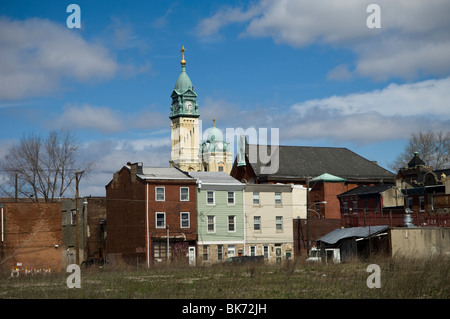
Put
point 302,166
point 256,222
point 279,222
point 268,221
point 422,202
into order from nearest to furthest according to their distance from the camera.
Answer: point 256,222 → point 268,221 → point 279,222 → point 422,202 → point 302,166

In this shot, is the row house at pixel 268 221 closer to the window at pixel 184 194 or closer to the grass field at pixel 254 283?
the window at pixel 184 194

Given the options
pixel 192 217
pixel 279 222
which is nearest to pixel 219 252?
pixel 192 217

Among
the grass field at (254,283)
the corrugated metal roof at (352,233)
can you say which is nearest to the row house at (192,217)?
the corrugated metal roof at (352,233)

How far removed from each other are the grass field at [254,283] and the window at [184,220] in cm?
2275

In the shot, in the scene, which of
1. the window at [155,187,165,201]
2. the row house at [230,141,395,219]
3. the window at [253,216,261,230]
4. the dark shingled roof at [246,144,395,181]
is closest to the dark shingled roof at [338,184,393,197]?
the row house at [230,141,395,219]

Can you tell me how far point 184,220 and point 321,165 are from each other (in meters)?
41.8

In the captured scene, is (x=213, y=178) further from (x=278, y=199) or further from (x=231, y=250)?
(x=231, y=250)

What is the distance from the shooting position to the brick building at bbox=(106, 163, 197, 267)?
208 ft

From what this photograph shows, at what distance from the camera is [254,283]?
32.5m

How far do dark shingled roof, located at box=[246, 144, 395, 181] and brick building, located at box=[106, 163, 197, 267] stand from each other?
34.2 meters

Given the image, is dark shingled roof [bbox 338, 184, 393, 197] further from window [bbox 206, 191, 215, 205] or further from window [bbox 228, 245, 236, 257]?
window [bbox 206, 191, 215, 205]

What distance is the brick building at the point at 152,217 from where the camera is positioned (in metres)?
63.5

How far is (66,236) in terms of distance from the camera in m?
73.2

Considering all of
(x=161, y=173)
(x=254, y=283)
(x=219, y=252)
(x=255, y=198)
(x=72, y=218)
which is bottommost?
(x=254, y=283)
